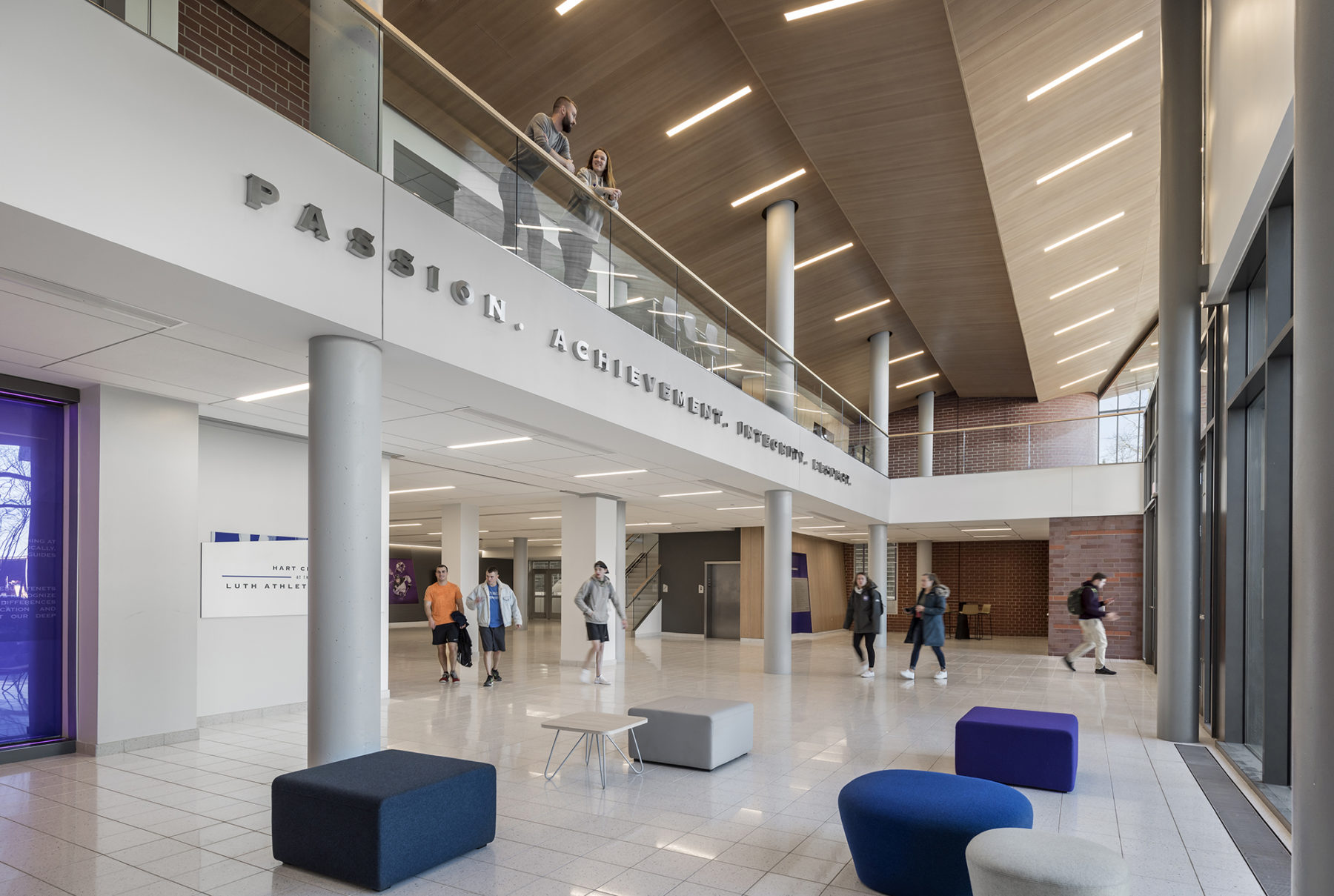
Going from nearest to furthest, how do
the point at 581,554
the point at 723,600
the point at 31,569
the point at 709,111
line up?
the point at 31,569 → the point at 709,111 → the point at 581,554 → the point at 723,600

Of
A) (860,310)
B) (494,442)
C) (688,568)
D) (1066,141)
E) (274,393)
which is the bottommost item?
(688,568)

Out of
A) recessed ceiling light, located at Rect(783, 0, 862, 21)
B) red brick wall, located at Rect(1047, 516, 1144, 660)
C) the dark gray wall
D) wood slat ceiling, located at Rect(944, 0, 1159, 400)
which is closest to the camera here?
recessed ceiling light, located at Rect(783, 0, 862, 21)

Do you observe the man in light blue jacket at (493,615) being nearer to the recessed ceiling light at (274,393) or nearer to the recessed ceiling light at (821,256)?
the recessed ceiling light at (274,393)

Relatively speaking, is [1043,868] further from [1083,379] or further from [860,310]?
[1083,379]

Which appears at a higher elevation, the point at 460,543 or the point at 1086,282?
the point at 1086,282

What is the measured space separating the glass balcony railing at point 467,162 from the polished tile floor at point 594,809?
4.07 meters

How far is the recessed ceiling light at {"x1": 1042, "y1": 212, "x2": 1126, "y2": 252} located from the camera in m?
14.7

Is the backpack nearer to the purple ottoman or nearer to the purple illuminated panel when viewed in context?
the purple ottoman

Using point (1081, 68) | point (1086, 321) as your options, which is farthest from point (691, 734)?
point (1086, 321)

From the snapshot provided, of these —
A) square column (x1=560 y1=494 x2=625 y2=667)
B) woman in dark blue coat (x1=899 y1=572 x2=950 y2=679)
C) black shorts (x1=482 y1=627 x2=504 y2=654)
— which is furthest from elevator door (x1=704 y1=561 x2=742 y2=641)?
black shorts (x1=482 y1=627 x2=504 y2=654)

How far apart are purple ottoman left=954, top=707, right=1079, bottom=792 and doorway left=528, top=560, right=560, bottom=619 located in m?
28.6

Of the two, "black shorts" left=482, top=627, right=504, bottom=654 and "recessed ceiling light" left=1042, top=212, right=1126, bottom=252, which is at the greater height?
"recessed ceiling light" left=1042, top=212, right=1126, bottom=252

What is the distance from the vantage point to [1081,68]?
10.2m

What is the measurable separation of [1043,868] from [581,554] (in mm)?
11836
